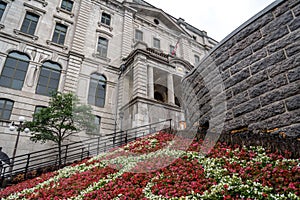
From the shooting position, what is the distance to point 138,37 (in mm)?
22500

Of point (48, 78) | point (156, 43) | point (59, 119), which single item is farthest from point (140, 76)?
point (156, 43)

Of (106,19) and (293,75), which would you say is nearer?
(293,75)

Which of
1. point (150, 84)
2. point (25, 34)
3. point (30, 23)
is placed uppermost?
point (30, 23)

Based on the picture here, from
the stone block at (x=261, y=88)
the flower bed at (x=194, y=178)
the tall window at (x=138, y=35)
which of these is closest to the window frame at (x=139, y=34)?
the tall window at (x=138, y=35)

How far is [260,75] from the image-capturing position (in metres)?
4.51

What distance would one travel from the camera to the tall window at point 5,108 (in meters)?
12.3

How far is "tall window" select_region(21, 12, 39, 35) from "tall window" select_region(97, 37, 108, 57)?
5.98 meters

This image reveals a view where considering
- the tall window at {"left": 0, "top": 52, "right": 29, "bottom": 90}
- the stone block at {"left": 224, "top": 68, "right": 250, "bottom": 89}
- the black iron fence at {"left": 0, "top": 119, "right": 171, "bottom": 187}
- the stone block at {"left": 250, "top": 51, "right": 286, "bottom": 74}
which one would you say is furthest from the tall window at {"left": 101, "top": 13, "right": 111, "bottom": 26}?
the stone block at {"left": 250, "top": 51, "right": 286, "bottom": 74}

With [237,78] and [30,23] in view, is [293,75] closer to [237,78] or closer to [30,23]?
[237,78]

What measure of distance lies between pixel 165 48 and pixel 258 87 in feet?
69.4

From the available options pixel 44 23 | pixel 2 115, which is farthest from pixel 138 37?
pixel 2 115

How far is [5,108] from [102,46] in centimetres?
1072

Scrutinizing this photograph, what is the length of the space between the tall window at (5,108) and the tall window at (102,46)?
30.0 ft

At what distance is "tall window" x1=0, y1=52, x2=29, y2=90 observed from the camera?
1334cm
